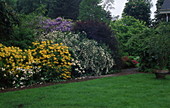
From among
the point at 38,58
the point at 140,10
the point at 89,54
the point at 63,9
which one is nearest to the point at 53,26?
the point at 89,54

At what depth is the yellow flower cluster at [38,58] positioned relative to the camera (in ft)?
22.6

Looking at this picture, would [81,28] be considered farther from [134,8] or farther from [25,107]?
[134,8]

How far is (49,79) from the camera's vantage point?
7.63m

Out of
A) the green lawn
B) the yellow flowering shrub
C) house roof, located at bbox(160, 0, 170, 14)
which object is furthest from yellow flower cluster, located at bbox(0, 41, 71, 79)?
house roof, located at bbox(160, 0, 170, 14)

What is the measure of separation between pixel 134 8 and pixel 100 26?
76.5 ft

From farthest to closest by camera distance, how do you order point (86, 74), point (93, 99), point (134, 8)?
1. point (134, 8)
2. point (86, 74)
3. point (93, 99)

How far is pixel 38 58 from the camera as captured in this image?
7668 mm

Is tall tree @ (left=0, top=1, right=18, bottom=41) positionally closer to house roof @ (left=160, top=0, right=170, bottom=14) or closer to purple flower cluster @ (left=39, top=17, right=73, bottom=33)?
purple flower cluster @ (left=39, top=17, right=73, bottom=33)

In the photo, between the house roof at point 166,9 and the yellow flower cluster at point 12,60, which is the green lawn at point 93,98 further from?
the house roof at point 166,9

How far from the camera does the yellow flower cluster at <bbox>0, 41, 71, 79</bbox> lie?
688 centimetres

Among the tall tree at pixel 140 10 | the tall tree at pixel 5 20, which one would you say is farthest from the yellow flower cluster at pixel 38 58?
the tall tree at pixel 140 10

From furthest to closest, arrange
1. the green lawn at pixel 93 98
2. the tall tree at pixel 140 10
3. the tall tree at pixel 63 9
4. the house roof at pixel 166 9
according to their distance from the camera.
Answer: the tall tree at pixel 63 9
the tall tree at pixel 140 10
the house roof at pixel 166 9
the green lawn at pixel 93 98

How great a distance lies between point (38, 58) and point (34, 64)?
0.29 meters

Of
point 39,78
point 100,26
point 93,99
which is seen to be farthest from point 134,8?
point 93,99
